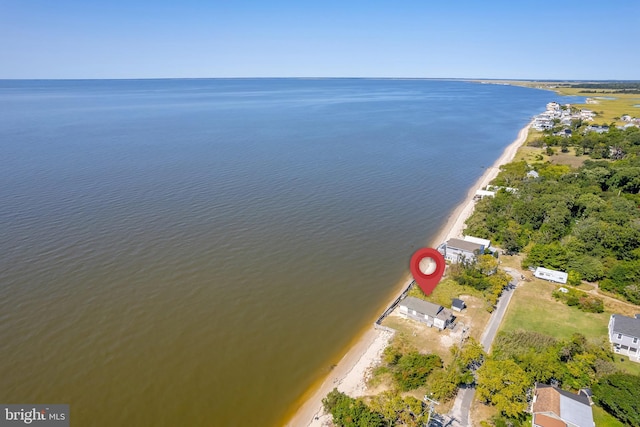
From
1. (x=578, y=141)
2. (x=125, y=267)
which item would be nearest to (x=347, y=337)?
(x=125, y=267)

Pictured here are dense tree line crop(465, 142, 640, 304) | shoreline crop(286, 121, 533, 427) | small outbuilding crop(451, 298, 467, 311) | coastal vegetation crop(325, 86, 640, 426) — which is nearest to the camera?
coastal vegetation crop(325, 86, 640, 426)

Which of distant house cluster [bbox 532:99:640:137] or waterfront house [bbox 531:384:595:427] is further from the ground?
distant house cluster [bbox 532:99:640:137]

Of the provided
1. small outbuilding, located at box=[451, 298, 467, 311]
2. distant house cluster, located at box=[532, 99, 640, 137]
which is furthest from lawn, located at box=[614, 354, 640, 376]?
distant house cluster, located at box=[532, 99, 640, 137]

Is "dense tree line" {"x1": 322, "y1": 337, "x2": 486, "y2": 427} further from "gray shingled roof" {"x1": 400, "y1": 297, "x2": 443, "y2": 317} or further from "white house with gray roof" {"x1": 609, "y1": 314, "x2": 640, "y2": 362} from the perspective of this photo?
"white house with gray roof" {"x1": 609, "y1": 314, "x2": 640, "y2": 362}

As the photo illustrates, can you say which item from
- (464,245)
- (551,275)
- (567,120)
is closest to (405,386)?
(464,245)

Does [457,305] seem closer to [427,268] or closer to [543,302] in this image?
[543,302]

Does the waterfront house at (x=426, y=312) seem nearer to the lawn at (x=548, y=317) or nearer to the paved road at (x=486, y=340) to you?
the paved road at (x=486, y=340)

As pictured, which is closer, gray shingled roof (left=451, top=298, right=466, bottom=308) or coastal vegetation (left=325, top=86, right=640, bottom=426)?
coastal vegetation (left=325, top=86, right=640, bottom=426)

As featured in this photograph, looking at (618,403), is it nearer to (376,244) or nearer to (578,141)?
(376,244)
